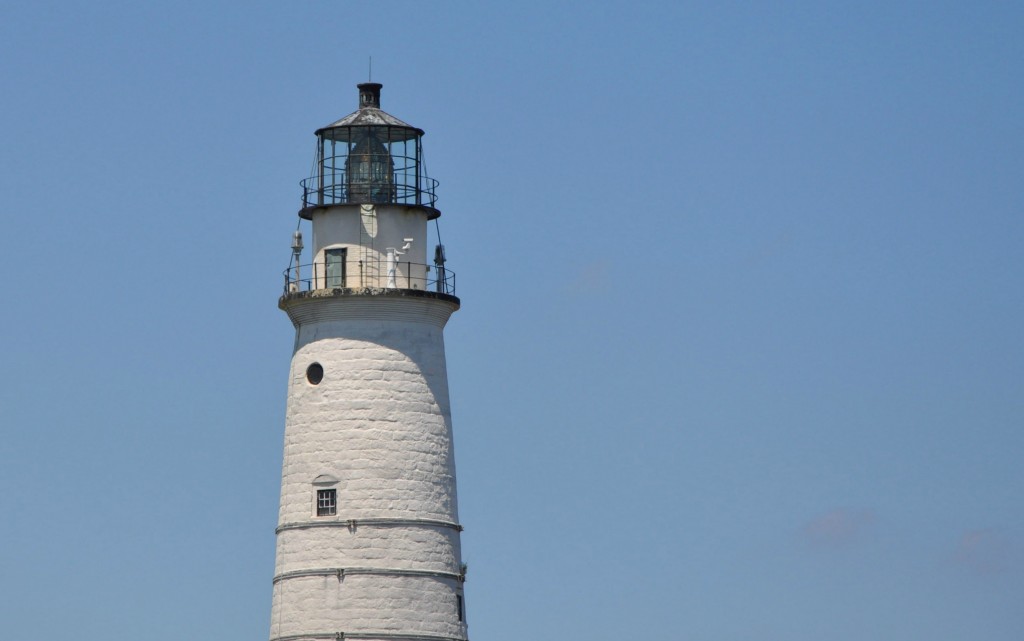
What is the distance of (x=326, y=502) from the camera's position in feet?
246

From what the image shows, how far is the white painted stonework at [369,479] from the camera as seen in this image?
74375mm

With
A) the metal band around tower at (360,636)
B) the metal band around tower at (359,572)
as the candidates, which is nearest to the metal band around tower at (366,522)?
the metal band around tower at (359,572)

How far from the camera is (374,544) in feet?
245

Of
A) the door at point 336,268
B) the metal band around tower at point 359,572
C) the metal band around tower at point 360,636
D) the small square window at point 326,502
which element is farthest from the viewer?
the door at point 336,268

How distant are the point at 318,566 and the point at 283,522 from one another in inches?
69.3

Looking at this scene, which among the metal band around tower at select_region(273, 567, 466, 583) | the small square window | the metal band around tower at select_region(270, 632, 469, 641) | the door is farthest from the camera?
the door

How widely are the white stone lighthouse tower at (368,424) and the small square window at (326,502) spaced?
0.08 feet

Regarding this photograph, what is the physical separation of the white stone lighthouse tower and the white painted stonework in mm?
25

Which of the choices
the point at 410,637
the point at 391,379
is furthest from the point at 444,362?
the point at 410,637

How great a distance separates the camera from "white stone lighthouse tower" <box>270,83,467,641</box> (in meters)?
74.5

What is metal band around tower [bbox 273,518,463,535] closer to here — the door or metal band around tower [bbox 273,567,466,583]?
metal band around tower [bbox 273,567,466,583]

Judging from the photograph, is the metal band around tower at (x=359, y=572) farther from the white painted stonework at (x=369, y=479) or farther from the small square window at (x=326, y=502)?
the small square window at (x=326, y=502)

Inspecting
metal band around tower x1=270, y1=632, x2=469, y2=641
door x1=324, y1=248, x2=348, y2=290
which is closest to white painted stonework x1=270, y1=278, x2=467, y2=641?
metal band around tower x1=270, y1=632, x2=469, y2=641

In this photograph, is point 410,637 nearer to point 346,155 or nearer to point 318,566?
point 318,566
